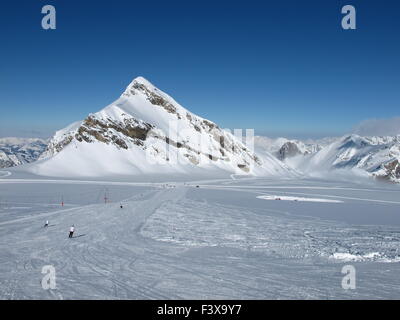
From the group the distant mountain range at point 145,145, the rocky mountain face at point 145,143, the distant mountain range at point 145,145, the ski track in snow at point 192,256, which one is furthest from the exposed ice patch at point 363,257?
the rocky mountain face at point 145,143

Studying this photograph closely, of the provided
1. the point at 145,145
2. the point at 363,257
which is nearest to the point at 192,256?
the point at 363,257

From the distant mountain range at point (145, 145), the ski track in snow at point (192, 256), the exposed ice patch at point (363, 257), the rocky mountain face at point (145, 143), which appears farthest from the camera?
the rocky mountain face at point (145, 143)

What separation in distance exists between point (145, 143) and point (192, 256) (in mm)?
120455

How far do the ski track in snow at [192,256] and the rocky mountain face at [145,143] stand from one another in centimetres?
7424

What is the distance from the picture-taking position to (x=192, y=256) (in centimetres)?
1880

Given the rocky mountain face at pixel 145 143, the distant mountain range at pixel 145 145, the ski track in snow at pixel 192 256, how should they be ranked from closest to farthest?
the ski track in snow at pixel 192 256 < the distant mountain range at pixel 145 145 < the rocky mountain face at pixel 145 143

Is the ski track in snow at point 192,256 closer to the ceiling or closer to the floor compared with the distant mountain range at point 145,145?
closer to the floor

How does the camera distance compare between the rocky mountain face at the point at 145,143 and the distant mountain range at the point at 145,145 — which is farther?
the rocky mountain face at the point at 145,143

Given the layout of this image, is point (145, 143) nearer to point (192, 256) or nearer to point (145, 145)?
point (145, 145)

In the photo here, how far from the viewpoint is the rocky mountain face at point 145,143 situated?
11050cm

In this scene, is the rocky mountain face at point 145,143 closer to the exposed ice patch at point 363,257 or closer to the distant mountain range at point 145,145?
the distant mountain range at point 145,145

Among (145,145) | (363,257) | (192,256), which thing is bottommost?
(363,257)
